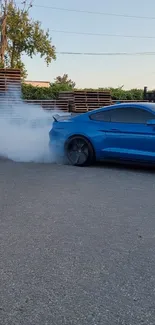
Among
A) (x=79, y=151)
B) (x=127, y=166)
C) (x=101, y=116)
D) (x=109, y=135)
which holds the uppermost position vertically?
(x=101, y=116)

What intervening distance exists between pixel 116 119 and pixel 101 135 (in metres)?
0.47

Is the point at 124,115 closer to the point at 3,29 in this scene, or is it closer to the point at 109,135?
the point at 109,135

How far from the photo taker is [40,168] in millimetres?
8461

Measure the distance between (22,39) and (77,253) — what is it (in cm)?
3602

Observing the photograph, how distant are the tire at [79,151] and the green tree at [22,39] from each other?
30499mm

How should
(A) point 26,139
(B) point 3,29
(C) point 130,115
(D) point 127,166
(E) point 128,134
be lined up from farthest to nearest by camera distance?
(B) point 3,29, (A) point 26,139, (D) point 127,166, (C) point 130,115, (E) point 128,134

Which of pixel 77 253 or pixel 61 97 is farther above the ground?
pixel 61 97

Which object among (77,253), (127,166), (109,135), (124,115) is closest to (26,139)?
(109,135)

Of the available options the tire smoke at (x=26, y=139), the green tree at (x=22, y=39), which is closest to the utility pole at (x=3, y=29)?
the green tree at (x=22, y=39)

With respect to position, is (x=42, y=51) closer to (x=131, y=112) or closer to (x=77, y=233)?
(x=131, y=112)

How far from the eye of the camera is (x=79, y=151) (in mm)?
8961

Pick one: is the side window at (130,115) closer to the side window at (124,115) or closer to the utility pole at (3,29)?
the side window at (124,115)

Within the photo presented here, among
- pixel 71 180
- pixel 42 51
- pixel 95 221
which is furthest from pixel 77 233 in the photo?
pixel 42 51

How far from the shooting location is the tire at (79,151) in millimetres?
8773
